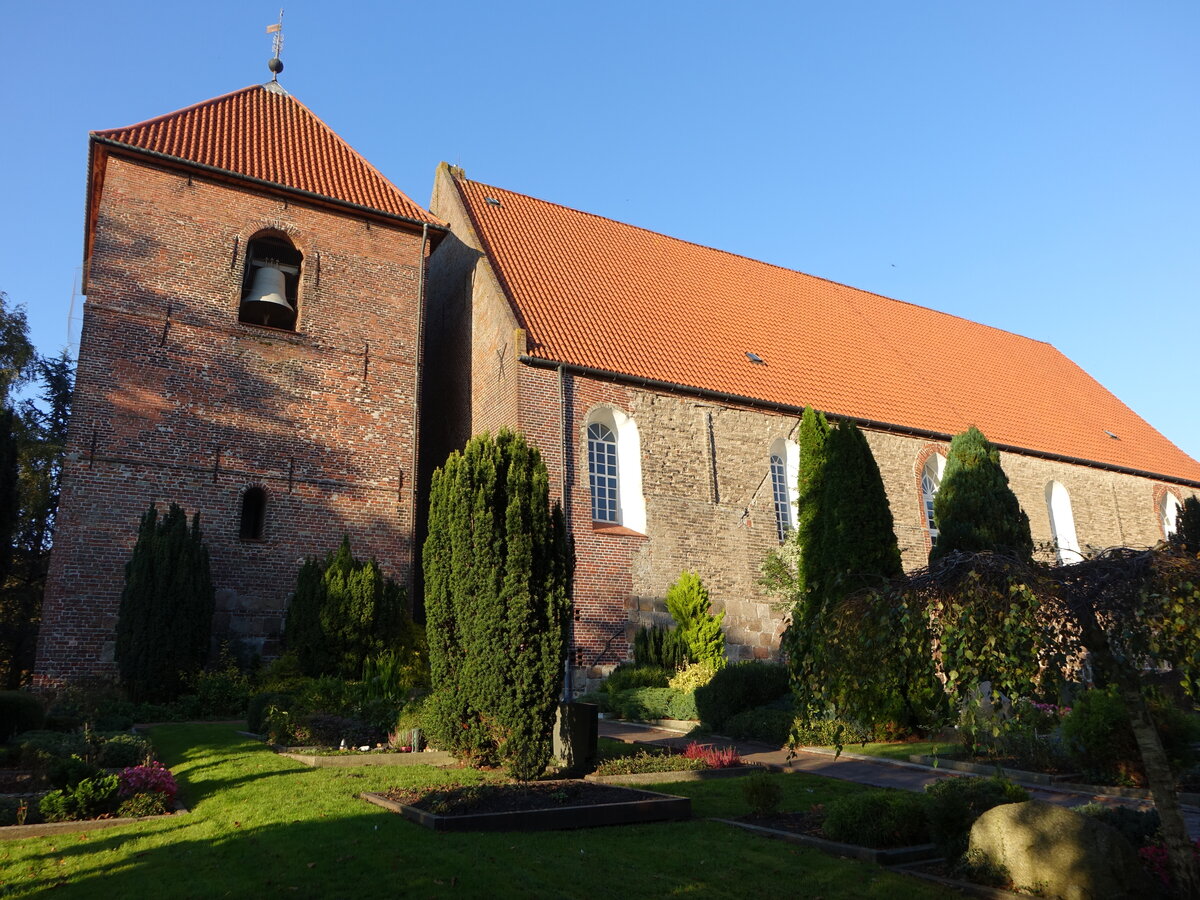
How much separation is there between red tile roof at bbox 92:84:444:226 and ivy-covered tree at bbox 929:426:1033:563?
11836 mm

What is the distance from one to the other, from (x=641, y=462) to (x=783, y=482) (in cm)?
408

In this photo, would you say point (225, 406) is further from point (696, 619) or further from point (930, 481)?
point (930, 481)

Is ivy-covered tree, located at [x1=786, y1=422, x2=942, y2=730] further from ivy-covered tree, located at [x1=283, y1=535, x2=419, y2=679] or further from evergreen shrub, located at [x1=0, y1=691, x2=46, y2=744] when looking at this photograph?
evergreen shrub, located at [x1=0, y1=691, x2=46, y2=744]

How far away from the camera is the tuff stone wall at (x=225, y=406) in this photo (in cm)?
1377

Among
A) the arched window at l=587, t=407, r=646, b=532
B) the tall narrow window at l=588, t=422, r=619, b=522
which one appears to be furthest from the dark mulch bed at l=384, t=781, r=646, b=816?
the arched window at l=587, t=407, r=646, b=532

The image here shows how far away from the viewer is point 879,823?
619cm

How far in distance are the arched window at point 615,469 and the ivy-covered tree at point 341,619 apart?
447 centimetres

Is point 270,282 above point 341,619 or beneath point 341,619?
above

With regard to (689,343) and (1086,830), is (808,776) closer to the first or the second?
(1086,830)

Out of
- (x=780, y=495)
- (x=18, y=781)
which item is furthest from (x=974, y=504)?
(x=18, y=781)

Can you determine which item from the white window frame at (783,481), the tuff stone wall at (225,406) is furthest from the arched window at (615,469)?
the tuff stone wall at (225,406)

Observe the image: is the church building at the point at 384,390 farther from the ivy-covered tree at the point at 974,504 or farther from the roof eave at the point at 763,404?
the ivy-covered tree at the point at 974,504

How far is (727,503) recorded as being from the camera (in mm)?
17953

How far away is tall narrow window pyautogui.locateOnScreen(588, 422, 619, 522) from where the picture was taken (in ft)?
55.6
